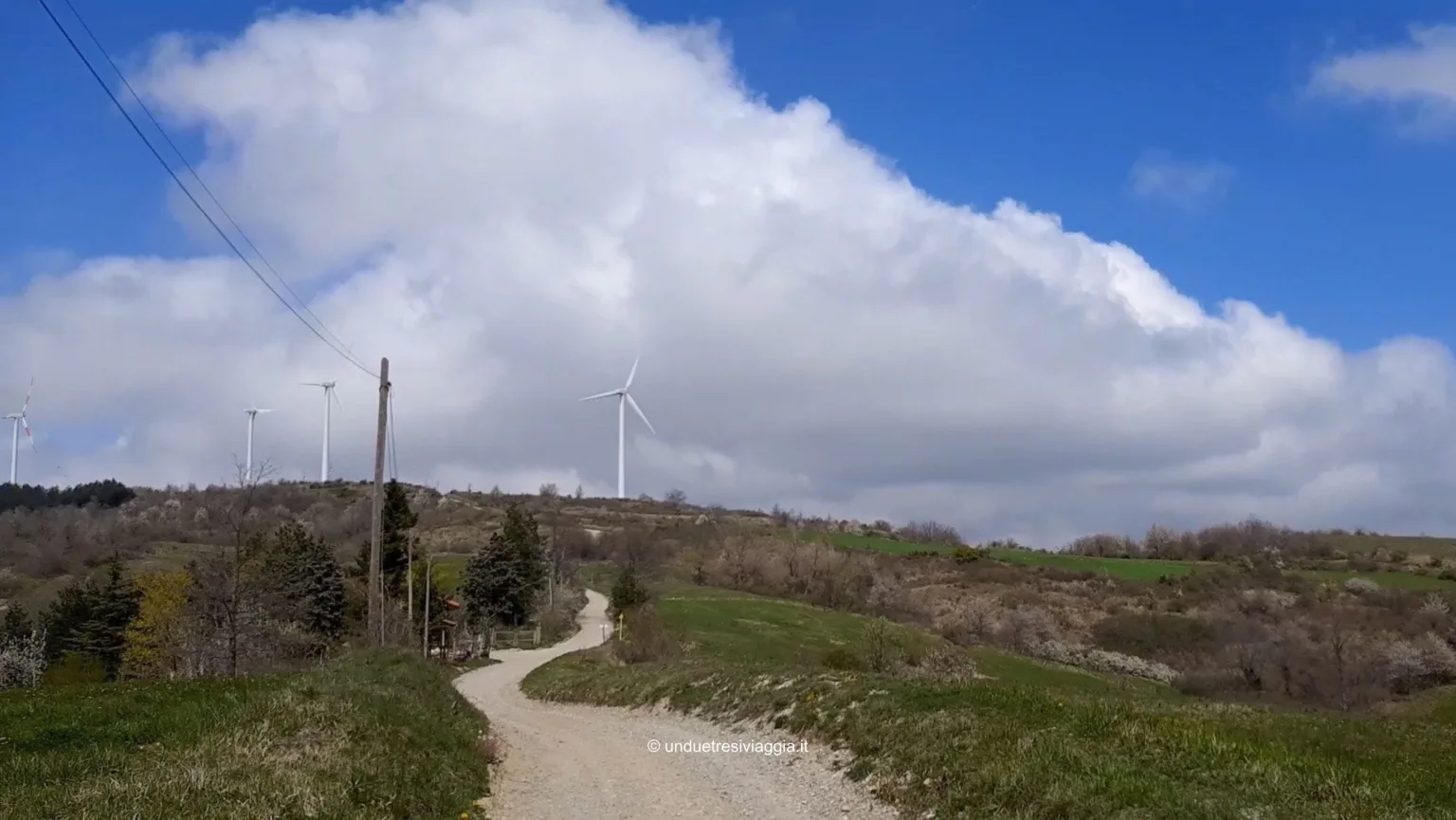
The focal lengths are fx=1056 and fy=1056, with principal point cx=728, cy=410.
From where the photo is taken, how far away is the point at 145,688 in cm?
1934

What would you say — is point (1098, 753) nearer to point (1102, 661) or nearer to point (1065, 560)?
point (1102, 661)

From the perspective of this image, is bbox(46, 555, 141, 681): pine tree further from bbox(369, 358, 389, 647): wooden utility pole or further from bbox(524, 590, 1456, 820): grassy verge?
bbox(524, 590, 1456, 820): grassy verge

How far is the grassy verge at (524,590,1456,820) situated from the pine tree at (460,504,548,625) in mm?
70639

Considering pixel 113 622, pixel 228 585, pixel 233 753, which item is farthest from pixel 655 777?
pixel 113 622

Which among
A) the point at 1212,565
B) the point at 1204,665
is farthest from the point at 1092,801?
the point at 1212,565

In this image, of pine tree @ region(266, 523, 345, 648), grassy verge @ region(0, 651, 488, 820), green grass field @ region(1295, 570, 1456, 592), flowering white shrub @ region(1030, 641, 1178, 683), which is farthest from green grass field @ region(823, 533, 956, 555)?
grassy verge @ region(0, 651, 488, 820)

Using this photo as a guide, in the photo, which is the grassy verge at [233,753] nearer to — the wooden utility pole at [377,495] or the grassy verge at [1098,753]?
the grassy verge at [1098,753]

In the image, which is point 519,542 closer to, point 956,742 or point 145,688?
point 145,688

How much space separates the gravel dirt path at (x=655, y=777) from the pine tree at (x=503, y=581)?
62.4m

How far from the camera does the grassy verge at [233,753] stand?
10.5m

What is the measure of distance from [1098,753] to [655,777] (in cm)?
830

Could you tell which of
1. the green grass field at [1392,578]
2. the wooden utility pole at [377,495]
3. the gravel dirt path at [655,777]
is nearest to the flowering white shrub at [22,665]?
the wooden utility pole at [377,495]

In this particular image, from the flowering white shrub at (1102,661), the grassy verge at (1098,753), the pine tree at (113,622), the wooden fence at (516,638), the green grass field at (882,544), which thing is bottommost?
the flowering white shrub at (1102,661)

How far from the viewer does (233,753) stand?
12.8 m
